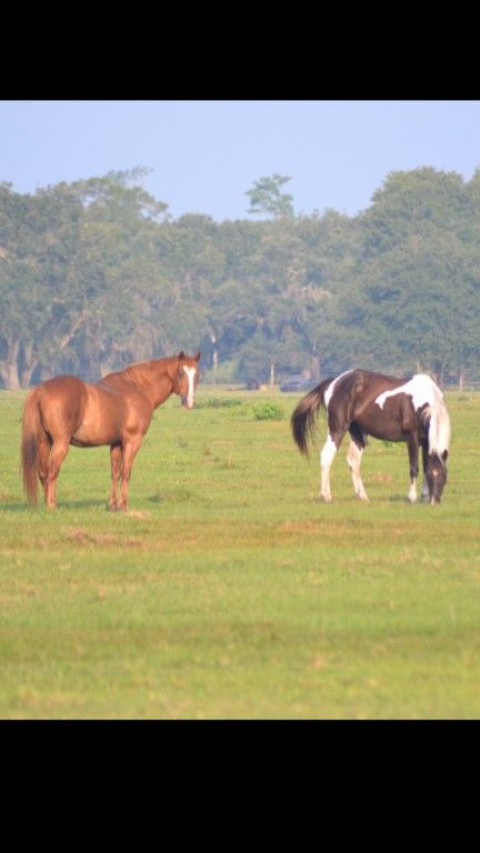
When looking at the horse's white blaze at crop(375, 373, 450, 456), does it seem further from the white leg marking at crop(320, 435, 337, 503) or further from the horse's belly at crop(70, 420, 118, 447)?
the horse's belly at crop(70, 420, 118, 447)

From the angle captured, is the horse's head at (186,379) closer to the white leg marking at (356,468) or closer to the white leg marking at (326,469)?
the white leg marking at (326,469)

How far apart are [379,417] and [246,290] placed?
103 metres

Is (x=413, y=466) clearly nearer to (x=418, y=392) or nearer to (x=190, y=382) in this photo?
(x=418, y=392)

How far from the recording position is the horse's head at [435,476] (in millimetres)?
20594

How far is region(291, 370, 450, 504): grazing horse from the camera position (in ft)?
68.7

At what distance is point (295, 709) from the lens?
8.70m

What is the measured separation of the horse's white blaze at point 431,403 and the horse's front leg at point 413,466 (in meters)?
0.33

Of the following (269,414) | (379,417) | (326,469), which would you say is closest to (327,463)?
(326,469)

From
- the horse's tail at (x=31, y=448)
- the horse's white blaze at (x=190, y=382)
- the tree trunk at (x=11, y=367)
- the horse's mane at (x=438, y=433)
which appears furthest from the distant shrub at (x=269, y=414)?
the tree trunk at (x=11, y=367)

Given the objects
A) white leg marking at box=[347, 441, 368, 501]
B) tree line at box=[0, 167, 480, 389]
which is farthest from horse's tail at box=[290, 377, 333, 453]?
tree line at box=[0, 167, 480, 389]

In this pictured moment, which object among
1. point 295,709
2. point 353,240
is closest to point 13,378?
point 353,240

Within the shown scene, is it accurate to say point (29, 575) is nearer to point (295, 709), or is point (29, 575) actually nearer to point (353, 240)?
point (295, 709)

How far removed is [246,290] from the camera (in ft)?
406
